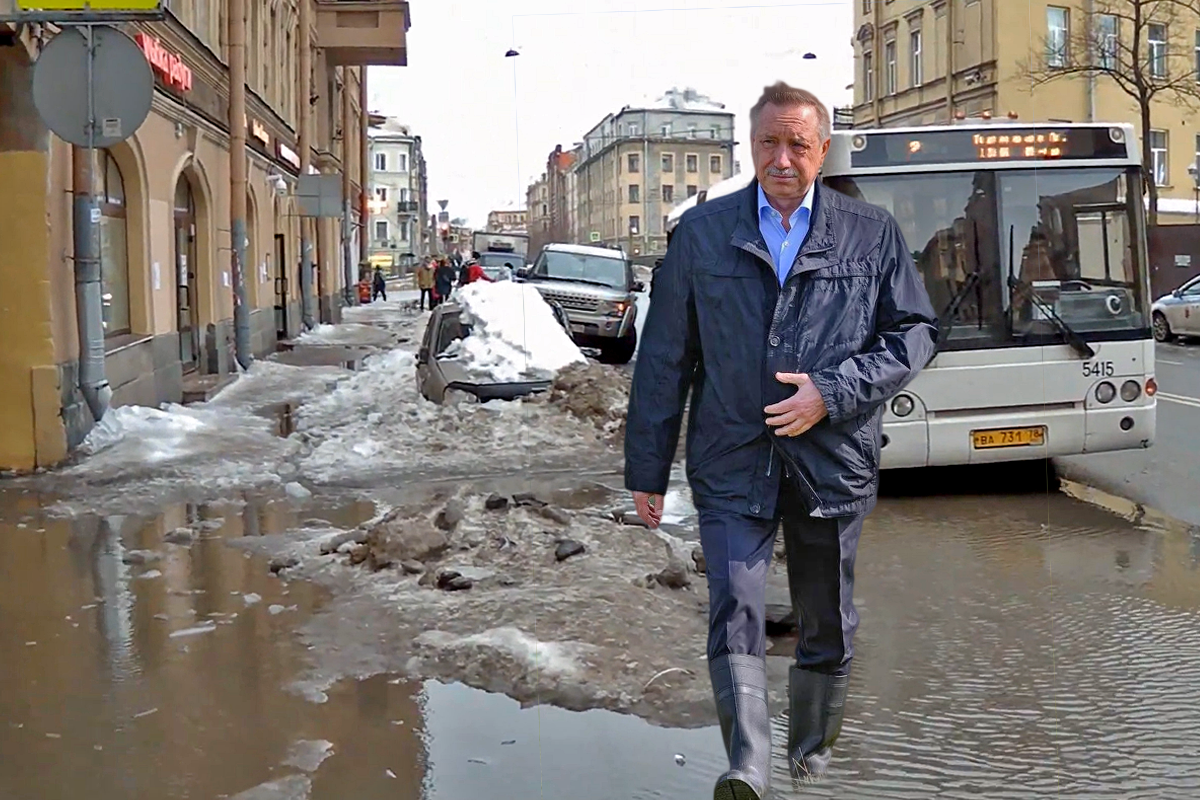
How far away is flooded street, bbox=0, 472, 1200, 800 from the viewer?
4.46 meters

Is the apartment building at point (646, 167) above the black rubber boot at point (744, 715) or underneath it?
above

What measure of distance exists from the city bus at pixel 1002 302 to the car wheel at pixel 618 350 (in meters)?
15.0

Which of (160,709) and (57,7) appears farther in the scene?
(57,7)

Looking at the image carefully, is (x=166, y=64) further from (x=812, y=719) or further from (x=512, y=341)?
(x=812, y=719)

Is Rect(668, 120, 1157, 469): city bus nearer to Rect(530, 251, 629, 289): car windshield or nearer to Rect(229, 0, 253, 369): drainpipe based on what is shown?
Rect(229, 0, 253, 369): drainpipe

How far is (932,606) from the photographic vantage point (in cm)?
677

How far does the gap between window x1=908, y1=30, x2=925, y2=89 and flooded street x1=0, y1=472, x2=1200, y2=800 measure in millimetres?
28500

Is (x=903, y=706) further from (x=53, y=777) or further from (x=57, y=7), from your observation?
(x=57, y=7)

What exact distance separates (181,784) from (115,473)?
6.79 m

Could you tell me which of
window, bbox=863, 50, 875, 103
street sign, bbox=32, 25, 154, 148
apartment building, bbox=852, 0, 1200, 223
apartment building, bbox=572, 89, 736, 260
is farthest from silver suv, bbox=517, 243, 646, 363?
street sign, bbox=32, 25, 154, 148

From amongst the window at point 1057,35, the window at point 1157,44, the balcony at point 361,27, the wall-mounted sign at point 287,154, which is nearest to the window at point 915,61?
the window at point 1057,35

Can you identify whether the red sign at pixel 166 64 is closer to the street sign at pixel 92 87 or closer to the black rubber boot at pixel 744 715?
the street sign at pixel 92 87

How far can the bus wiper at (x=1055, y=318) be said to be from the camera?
9602mm

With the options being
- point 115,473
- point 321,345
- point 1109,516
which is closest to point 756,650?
point 1109,516
